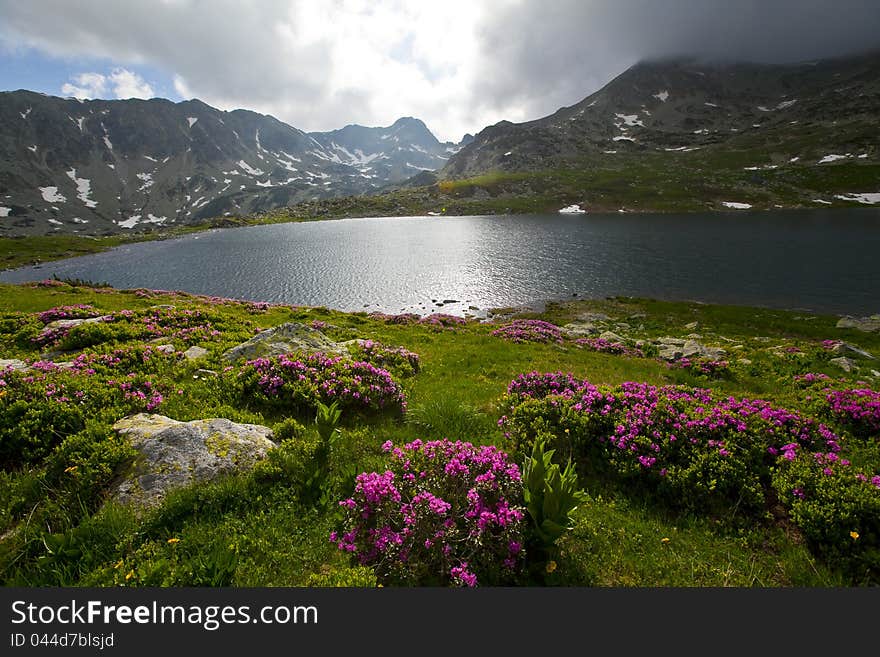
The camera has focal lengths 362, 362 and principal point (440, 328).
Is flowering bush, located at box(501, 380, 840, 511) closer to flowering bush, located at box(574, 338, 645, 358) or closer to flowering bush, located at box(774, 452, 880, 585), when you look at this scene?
flowering bush, located at box(774, 452, 880, 585)

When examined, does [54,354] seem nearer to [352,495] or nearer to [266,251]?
[352,495]

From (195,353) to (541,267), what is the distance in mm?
63483

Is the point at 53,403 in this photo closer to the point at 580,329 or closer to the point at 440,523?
the point at 440,523

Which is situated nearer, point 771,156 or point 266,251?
point 266,251

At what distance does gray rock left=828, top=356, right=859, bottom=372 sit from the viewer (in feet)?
61.8

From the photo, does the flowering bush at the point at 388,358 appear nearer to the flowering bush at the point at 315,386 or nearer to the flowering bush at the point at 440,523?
the flowering bush at the point at 315,386

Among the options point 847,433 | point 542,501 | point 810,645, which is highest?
point 542,501

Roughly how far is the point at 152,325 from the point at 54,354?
3.83m

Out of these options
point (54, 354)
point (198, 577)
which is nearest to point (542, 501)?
point (198, 577)

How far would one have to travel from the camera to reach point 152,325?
53.8ft

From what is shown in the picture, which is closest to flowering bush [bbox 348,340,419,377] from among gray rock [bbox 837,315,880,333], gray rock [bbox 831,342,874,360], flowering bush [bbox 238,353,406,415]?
flowering bush [bbox 238,353,406,415]

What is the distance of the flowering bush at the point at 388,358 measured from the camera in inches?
526

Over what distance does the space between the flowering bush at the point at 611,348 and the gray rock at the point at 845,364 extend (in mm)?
9103

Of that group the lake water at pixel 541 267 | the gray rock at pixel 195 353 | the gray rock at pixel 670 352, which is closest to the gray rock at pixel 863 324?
the lake water at pixel 541 267
